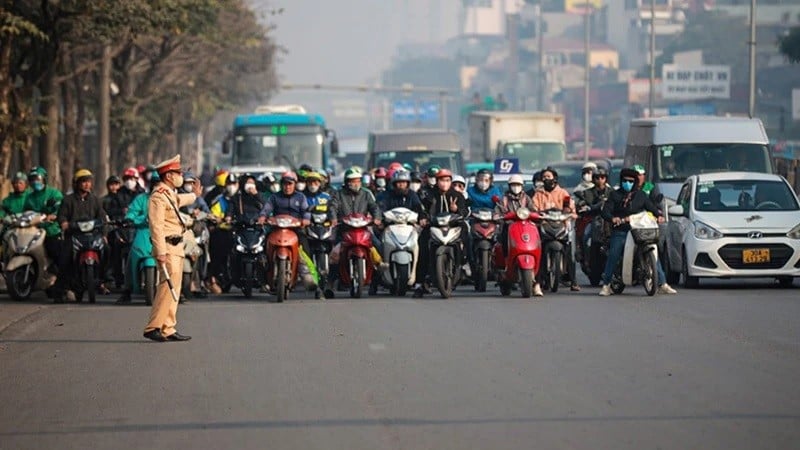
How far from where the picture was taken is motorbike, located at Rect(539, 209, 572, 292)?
22547mm

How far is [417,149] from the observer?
38.8 metres

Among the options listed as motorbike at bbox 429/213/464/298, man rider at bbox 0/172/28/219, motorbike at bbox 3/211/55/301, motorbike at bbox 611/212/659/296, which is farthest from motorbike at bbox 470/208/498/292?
man rider at bbox 0/172/28/219

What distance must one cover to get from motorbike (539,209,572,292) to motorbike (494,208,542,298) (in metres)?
0.22

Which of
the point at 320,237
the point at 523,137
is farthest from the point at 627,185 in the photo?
the point at 523,137

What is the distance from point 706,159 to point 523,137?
2267 centimetres

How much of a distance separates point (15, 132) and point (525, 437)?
2706 centimetres

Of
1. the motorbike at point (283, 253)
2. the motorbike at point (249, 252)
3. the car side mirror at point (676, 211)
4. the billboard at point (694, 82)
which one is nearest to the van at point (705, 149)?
the car side mirror at point (676, 211)

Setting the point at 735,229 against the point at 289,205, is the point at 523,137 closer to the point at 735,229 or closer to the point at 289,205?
the point at 735,229

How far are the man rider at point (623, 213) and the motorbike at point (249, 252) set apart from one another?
14.3 feet

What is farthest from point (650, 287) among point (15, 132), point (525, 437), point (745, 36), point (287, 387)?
point (745, 36)

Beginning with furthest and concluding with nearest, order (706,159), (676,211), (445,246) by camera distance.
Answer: (706,159)
(676,211)
(445,246)

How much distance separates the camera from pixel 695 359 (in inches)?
558

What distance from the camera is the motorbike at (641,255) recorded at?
2173 cm

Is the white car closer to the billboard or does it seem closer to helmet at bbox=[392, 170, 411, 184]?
helmet at bbox=[392, 170, 411, 184]
